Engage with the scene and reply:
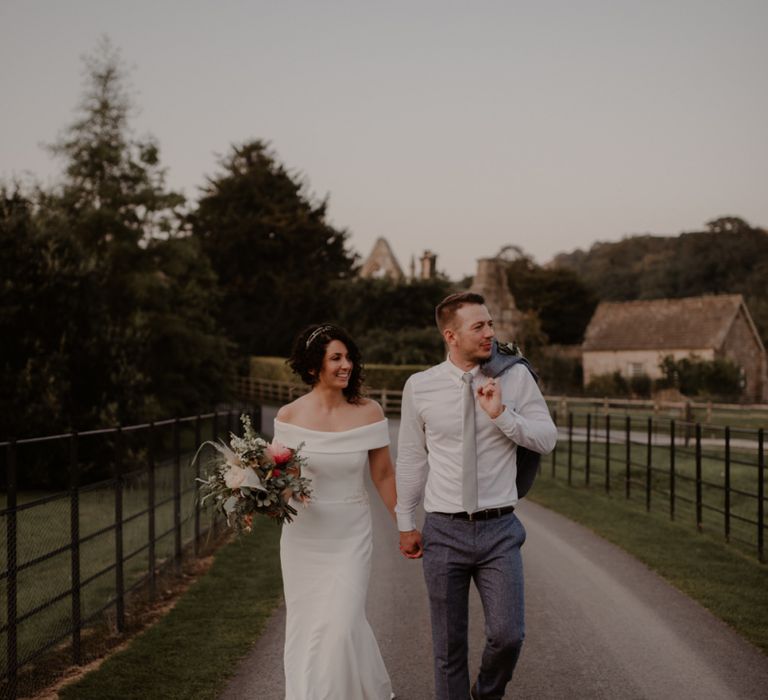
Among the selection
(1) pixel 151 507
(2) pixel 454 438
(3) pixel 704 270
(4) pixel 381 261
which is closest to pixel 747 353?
(3) pixel 704 270

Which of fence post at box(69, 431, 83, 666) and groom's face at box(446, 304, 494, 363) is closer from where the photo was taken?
groom's face at box(446, 304, 494, 363)

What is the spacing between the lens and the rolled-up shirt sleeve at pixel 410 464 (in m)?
4.64

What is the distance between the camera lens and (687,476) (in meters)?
16.9

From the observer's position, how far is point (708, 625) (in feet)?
23.0

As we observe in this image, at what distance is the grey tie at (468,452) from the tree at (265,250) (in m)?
48.6

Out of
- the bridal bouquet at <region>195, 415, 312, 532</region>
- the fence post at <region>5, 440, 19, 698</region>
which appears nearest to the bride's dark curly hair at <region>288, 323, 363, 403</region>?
the bridal bouquet at <region>195, 415, 312, 532</region>

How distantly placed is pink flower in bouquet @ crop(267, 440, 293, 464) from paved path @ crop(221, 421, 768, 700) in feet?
5.30

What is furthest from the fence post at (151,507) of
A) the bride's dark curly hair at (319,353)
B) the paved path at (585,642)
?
the bride's dark curly hair at (319,353)

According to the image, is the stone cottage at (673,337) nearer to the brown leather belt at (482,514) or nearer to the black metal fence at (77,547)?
the black metal fence at (77,547)

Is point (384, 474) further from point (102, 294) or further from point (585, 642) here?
point (102, 294)

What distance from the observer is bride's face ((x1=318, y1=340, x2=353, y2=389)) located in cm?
523

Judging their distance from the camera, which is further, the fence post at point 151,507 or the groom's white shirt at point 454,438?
the fence post at point 151,507

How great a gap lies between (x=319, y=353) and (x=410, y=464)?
1.00 metres

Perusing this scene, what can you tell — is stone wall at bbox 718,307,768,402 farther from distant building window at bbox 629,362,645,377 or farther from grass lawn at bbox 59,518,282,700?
grass lawn at bbox 59,518,282,700
